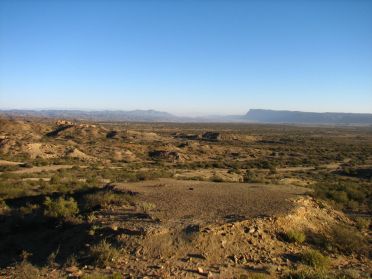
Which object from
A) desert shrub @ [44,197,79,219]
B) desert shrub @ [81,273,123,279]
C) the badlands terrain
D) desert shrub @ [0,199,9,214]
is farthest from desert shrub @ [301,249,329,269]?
desert shrub @ [0,199,9,214]

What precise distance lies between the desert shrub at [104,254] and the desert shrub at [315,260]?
16.7ft

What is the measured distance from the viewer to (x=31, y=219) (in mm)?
15234

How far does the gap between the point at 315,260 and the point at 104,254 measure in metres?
5.61

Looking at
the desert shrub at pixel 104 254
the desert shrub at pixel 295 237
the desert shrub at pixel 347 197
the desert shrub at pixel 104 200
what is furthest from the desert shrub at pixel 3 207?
the desert shrub at pixel 347 197

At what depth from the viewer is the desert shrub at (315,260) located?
10.6 meters

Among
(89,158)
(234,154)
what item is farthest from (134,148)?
(234,154)

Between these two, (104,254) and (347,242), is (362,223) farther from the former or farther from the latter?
(104,254)

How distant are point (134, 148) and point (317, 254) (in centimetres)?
4868

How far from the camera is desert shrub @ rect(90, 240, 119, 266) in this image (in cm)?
1021

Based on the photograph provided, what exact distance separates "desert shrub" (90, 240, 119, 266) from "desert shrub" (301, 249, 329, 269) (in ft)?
16.7

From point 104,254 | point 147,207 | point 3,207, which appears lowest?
point 3,207

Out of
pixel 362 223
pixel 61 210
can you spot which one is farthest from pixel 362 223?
pixel 61 210

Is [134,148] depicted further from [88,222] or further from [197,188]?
[88,222]

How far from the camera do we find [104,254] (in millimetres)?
10352
